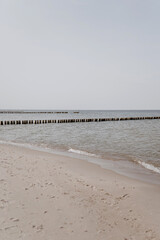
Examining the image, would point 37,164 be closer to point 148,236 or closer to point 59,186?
point 59,186

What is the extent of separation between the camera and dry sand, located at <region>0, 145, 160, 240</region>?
12.7 feet

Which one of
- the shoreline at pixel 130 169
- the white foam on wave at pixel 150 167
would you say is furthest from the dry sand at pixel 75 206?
the white foam on wave at pixel 150 167

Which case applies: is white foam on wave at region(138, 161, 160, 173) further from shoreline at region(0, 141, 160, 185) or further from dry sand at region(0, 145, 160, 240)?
dry sand at region(0, 145, 160, 240)

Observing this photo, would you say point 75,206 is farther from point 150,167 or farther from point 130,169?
point 150,167

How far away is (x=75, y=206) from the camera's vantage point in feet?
16.4

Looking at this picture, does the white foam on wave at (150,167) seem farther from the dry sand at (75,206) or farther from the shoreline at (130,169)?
the dry sand at (75,206)

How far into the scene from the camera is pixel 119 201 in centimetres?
560

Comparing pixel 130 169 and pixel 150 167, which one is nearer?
pixel 130 169

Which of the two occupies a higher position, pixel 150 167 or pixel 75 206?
pixel 75 206

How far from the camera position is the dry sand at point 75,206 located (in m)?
3.88

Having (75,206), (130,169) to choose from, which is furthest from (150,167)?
(75,206)

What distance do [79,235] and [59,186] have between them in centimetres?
285

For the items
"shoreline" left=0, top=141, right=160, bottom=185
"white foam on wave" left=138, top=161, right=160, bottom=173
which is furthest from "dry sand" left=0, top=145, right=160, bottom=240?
"white foam on wave" left=138, top=161, right=160, bottom=173

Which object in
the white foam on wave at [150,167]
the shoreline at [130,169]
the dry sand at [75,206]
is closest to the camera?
the dry sand at [75,206]
